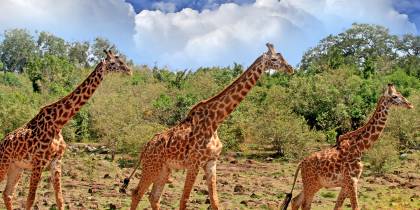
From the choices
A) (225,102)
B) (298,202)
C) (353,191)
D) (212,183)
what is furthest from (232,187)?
(212,183)

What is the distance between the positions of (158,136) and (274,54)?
2.46 metres

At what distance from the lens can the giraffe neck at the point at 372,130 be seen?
37.4ft

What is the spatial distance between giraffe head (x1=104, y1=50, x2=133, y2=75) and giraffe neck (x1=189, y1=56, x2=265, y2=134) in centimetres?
137

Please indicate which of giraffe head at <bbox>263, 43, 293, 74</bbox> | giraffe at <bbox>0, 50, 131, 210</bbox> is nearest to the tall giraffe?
giraffe head at <bbox>263, 43, 293, 74</bbox>

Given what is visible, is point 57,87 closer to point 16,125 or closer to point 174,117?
point 174,117

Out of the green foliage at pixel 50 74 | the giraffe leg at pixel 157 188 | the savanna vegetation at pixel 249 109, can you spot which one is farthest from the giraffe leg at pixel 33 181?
the green foliage at pixel 50 74

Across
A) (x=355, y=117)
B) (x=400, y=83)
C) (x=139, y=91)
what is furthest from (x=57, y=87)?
(x=400, y=83)

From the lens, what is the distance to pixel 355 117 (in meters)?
36.8

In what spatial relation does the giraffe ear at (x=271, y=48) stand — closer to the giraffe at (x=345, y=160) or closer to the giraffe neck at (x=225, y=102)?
the giraffe neck at (x=225, y=102)

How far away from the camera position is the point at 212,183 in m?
9.76

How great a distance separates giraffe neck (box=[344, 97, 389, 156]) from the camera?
1139 cm

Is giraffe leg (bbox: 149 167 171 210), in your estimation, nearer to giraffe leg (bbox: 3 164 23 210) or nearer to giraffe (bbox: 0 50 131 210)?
giraffe (bbox: 0 50 131 210)

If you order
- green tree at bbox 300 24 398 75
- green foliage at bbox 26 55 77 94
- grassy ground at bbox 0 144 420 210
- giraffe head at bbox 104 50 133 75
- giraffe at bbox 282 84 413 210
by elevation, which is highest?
green tree at bbox 300 24 398 75

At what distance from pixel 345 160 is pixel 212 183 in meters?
2.88
